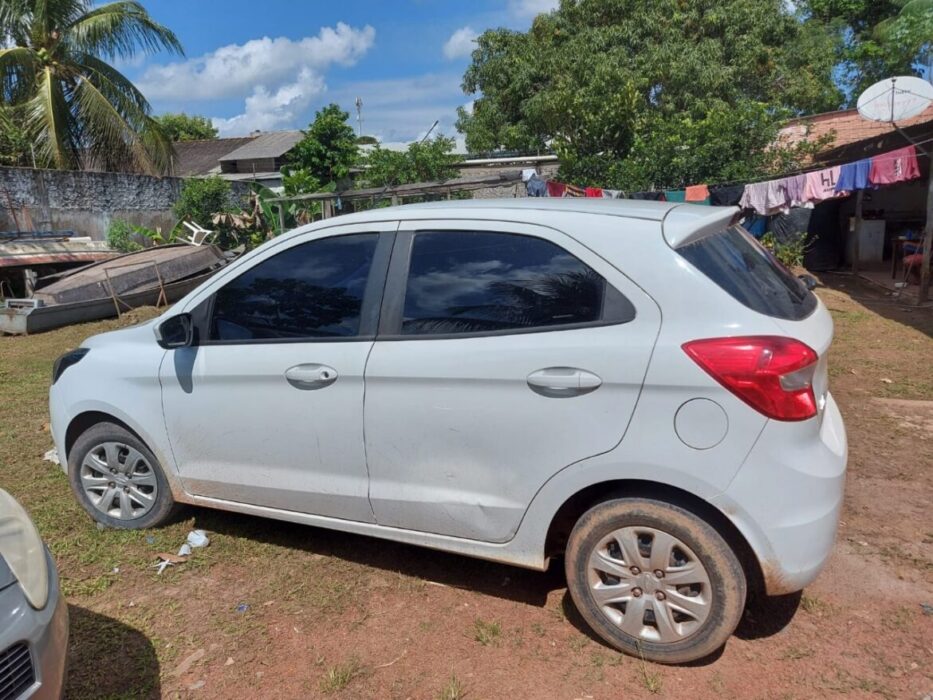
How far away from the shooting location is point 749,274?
2.59 metres

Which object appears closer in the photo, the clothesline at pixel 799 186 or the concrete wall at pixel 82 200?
the clothesline at pixel 799 186

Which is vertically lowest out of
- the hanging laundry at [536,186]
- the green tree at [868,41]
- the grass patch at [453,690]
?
the grass patch at [453,690]

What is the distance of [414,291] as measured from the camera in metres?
2.88

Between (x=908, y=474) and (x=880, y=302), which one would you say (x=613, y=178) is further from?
(x=908, y=474)

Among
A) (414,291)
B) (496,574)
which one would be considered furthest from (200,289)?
(496,574)

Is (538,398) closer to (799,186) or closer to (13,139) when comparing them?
(799,186)

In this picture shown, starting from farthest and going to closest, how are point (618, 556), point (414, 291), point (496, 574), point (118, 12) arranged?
point (118, 12) < point (496, 574) < point (414, 291) < point (618, 556)

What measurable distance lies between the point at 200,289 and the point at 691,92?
19264mm

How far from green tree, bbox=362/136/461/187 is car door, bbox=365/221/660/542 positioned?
620 inches

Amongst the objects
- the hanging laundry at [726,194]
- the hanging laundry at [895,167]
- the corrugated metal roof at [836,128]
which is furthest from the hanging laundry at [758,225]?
the corrugated metal roof at [836,128]

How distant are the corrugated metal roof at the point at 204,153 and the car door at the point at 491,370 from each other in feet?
111

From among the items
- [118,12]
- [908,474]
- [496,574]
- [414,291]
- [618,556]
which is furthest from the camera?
[118,12]

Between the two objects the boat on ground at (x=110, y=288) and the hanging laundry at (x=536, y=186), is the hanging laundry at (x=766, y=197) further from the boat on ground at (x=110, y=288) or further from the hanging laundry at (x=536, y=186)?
the boat on ground at (x=110, y=288)

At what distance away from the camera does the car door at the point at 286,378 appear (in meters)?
2.95
